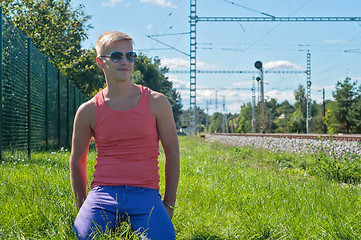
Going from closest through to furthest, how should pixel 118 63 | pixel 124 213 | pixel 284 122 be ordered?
pixel 124 213, pixel 118 63, pixel 284 122

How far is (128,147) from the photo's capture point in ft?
8.52

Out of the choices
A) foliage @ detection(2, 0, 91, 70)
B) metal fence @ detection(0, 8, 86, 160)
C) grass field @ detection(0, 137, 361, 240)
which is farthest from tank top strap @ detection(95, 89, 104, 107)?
foliage @ detection(2, 0, 91, 70)

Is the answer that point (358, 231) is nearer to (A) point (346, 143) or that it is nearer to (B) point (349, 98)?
(A) point (346, 143)

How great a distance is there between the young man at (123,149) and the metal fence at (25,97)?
4142 mm

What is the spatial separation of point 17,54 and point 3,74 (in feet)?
3.30

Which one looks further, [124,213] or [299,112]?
[299,112]

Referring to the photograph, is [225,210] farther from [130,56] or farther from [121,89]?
[130,56]

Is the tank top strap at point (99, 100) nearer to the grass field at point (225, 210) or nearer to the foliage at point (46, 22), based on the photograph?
the grass field at point (225, 210)

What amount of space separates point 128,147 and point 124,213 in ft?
1.36

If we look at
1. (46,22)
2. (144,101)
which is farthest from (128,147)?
(46,22)

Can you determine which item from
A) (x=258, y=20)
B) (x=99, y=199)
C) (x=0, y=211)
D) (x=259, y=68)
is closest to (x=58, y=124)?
(x=0, y=211)

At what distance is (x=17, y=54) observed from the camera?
7691 mm

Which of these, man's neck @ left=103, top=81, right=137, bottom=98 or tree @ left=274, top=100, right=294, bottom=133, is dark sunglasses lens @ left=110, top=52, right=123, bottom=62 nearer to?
man's neck @ left=103, top=81, right=137, bottom=98

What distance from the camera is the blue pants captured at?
2.38 meters
